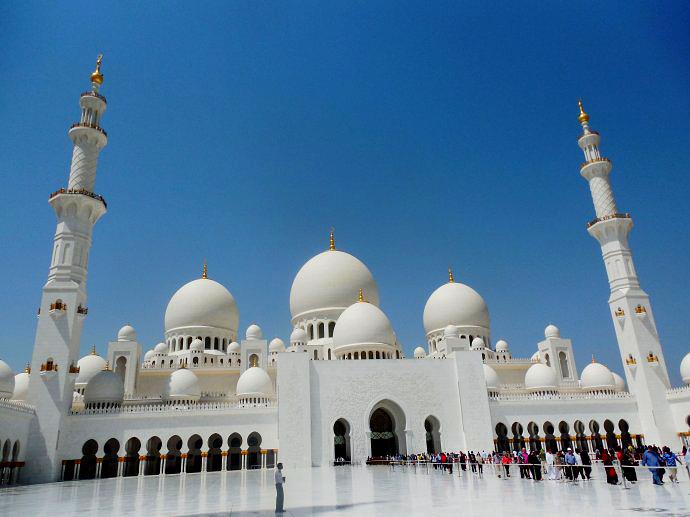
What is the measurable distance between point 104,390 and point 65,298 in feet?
16.2

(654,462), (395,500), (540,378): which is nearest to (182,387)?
(395,500)

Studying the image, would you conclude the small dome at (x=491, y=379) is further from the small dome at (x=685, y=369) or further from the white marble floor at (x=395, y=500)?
the white marble floor at (x=395, y=500)

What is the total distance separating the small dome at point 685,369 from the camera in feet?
80.9

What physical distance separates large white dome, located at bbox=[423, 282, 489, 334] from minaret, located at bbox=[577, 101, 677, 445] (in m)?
8.21

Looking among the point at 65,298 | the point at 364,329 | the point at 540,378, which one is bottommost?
the point at 540,378

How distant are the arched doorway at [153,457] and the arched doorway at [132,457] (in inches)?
19.8

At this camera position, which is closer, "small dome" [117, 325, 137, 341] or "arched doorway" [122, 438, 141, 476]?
"arched doorway" [122, 438, 141, 476]

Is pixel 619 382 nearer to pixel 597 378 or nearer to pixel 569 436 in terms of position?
pixel 597 378

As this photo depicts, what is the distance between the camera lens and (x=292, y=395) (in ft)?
75.5

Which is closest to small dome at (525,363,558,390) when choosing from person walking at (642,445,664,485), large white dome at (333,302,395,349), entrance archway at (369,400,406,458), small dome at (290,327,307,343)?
large white dome at (333,302,395,349)

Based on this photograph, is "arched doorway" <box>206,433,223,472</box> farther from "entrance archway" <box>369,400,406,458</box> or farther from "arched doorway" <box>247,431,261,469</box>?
"entrance archway" <box>369,400,406,458</box>

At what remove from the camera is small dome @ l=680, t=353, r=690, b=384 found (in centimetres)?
2466

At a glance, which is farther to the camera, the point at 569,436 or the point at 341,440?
the point at 569,436

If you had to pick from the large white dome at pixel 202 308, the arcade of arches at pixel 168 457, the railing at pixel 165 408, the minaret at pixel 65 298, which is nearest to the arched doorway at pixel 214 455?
the arcade of arches at pixel 168 457
